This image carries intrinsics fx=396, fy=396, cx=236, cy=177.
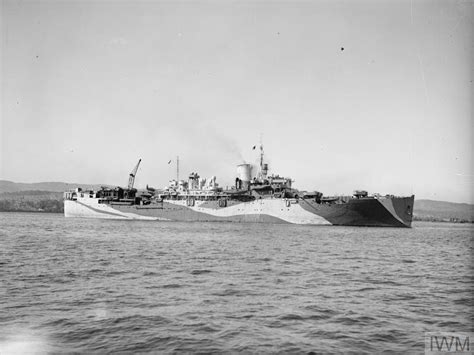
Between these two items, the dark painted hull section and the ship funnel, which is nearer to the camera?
the dark painted hull section

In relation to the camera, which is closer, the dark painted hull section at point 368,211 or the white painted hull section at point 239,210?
the dark painted hull section at point 368,211

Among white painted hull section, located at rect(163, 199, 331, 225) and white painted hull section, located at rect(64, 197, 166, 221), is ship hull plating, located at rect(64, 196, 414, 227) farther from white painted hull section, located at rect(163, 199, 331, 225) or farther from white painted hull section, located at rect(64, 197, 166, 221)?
white painted hull section, located at rect(64, 197, 166, 221)

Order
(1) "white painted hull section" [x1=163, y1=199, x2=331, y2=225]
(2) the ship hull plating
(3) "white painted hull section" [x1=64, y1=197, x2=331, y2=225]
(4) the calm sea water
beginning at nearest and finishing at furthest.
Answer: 1. (4) the calm sea water
2. (2) the ship hull plating
3. (1) "white painted hull section" [x1=163, y1=199, x2=331, y2=225]
4. (3) "white painted hull section" [x1=64, y1=197, x2=331, y2=225]

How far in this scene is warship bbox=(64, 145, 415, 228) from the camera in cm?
4506

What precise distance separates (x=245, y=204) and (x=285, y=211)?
18.8 feet

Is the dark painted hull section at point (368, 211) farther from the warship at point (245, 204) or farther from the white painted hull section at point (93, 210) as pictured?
the white painted hull section at point (93, 210)

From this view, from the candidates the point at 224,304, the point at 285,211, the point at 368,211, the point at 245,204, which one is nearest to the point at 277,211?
the point at 285,211

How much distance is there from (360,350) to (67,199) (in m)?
70.9

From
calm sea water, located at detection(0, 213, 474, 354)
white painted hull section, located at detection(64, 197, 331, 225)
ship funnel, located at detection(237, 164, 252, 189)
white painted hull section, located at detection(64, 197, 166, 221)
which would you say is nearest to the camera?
calm sea water, located at detection(0, 213, 474, 354)

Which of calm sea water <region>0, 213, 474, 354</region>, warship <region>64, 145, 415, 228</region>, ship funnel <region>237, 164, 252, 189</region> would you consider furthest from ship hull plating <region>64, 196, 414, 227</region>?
calm sea water <region>0, 213, 474, 354</region>

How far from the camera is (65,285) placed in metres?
11.4

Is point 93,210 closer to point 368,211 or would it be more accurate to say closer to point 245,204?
point 245,204

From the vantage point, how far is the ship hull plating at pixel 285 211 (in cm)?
4462

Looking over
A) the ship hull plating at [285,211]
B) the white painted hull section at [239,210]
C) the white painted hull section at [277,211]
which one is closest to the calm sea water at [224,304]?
the ship hull plating at [285,211]
